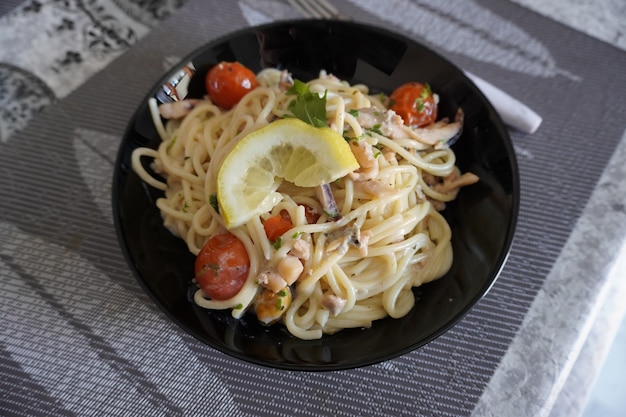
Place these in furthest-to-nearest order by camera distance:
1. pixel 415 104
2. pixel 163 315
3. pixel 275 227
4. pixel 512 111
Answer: pixel 512 111, pixel 415 104, pixel 163 315, pixel 275 227

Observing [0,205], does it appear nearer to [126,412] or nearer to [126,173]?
[126,173]

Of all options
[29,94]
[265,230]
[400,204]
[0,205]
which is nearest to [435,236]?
[400,204]

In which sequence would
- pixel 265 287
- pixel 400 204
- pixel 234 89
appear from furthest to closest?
pixel 234 89, pixel 400 204, pixel 265 287

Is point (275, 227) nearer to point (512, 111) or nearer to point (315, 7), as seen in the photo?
point (512, 111)

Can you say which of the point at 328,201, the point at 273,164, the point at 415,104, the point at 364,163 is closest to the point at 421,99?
the point at 415,104

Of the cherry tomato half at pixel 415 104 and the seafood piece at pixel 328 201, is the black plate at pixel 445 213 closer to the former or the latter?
the cherry tomato half at pixel 415 104

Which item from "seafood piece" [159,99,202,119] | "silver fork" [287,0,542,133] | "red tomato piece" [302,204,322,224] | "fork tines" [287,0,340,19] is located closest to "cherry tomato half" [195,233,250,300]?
"red tomato piece" [302,204,322,224]

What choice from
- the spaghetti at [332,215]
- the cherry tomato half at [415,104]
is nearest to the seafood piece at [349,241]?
the spaghetti at [332,215]
